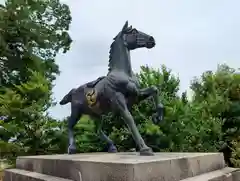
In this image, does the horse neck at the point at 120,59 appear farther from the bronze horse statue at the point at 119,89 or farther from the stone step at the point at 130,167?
the stone step at the point at 130,167

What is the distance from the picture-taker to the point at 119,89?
4.57 m

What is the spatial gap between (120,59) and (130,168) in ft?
7.73

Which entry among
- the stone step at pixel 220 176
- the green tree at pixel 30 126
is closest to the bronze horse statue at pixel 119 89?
the stone step at pixel 220 176

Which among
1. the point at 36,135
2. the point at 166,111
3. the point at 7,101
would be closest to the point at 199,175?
the point at 166,111

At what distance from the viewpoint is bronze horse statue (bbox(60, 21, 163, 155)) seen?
4539mm

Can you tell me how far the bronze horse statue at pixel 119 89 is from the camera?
14.9ft

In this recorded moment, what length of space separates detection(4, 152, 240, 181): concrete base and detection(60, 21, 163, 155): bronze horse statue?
856 millimetres

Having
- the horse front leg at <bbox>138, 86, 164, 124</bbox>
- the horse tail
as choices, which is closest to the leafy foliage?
the horse tail

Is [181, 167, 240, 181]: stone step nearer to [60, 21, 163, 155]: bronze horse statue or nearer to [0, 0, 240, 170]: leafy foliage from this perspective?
[60, 21, 163, 155]: bronze horse statue

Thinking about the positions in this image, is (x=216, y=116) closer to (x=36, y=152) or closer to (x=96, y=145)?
(x=96, y=145)

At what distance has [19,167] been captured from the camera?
531cm

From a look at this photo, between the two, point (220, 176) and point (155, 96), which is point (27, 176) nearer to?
point (155, 96)

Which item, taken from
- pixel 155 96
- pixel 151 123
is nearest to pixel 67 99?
pixel 155 96

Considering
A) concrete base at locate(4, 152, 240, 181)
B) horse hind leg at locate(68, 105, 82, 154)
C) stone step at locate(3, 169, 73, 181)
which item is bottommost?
stone step at locate(3, 169, 73, 181)
